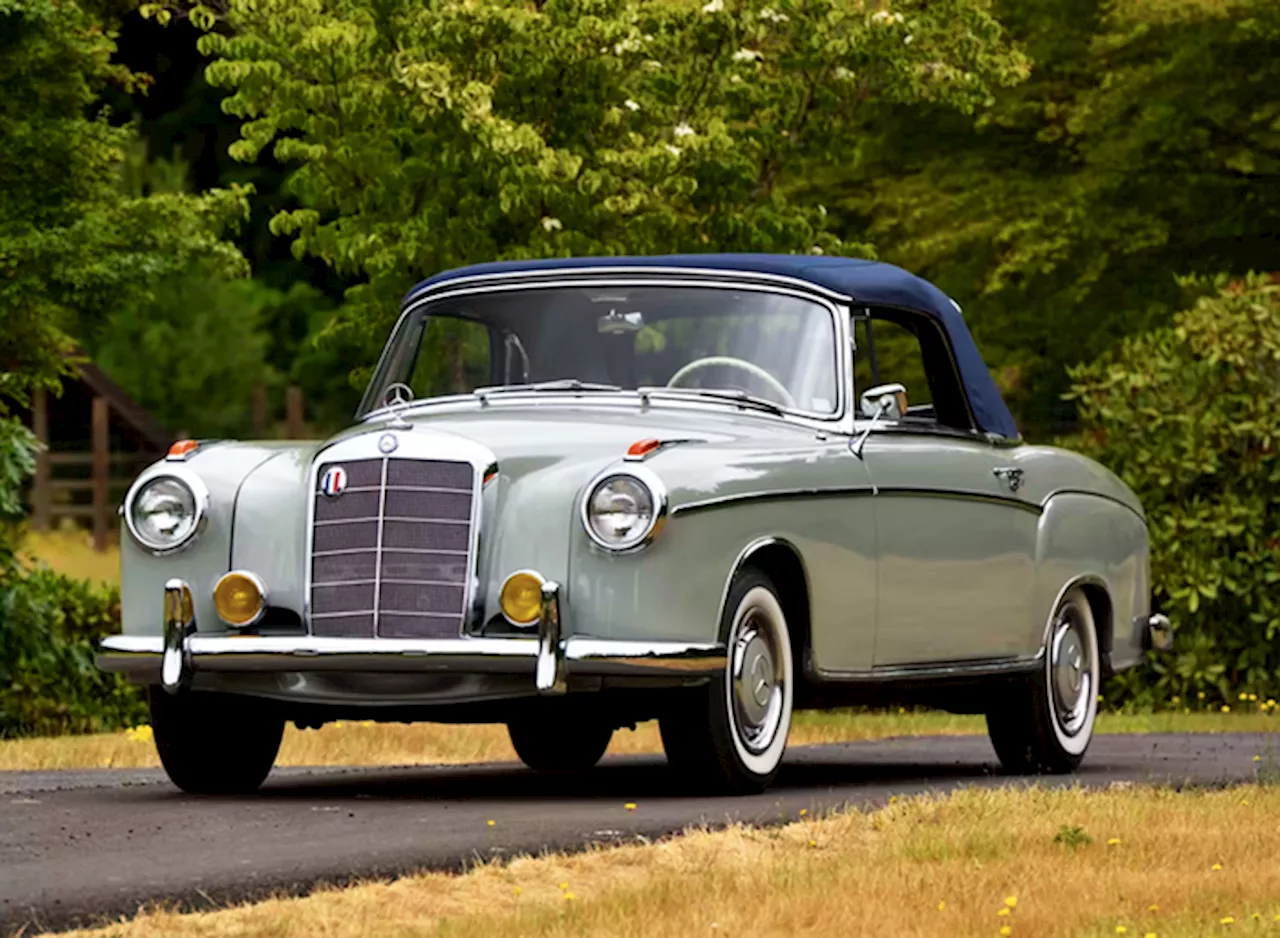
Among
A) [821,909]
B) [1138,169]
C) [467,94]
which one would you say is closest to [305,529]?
[821,909]

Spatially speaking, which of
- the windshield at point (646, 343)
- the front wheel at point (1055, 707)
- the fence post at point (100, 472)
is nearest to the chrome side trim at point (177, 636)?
the windshield at point (646, 343)

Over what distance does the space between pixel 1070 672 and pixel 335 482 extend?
3755 mm

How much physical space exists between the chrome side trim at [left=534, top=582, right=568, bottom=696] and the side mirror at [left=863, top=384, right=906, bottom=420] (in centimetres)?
193

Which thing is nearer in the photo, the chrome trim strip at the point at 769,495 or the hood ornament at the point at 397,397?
the chrome trim strip at the point at 769,495

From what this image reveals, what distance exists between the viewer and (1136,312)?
26938 mm

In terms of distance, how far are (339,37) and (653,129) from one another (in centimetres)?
222

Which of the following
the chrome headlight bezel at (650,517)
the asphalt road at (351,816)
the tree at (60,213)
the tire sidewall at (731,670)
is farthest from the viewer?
the tree at (60,213)

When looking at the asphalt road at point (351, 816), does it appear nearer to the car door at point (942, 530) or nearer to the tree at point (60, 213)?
the car door at point (942, 530)

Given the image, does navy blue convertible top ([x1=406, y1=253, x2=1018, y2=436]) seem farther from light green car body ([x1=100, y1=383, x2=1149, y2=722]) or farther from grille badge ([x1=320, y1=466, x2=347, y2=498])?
grille badge ([x1=320, y1=466, x2=347, y2=498])

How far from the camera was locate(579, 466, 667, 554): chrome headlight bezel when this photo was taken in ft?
31.1

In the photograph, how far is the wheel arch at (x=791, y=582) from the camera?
32.9 feet

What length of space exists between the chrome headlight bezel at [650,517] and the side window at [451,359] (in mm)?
1744

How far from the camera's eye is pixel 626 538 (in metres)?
9.49

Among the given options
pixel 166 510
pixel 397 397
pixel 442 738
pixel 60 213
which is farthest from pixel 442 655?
pixel 60 213
